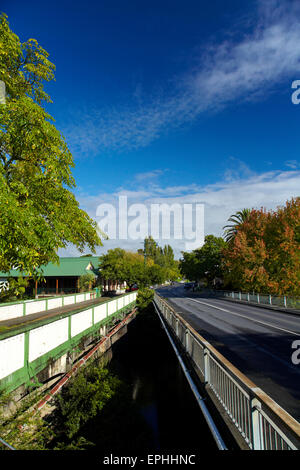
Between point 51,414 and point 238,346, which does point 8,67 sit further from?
point 238,346

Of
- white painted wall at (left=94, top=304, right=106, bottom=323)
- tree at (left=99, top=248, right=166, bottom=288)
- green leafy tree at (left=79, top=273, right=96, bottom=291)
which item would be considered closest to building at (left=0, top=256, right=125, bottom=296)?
green leafy tree at (left=79, top=273, right=96, bottom=291)

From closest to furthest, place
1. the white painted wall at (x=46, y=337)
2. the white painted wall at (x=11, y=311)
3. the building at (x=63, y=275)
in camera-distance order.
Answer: the white painted wall at (x=46, y=337) → the white painted wall at (x=11, y=311) → the building at (x=63, y=275)

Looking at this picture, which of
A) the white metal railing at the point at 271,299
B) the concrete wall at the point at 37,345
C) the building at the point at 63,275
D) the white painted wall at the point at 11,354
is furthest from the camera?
the building at the point at 63,275

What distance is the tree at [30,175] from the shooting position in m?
7.79

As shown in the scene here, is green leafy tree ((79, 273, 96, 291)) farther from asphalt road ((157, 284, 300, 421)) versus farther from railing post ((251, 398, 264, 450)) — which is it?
railing post ((251, 398, 264, 450))

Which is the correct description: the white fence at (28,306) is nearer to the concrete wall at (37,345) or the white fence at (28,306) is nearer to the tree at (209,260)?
the concrete wall at (37,345)

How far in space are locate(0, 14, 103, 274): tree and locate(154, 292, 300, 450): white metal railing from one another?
19.9 feet

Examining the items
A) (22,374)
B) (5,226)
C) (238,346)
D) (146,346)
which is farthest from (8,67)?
(146,346)

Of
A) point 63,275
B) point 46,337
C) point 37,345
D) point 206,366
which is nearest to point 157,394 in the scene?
point 46,337

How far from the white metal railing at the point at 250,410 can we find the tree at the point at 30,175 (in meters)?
6.06

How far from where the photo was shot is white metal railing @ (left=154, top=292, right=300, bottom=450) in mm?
2701

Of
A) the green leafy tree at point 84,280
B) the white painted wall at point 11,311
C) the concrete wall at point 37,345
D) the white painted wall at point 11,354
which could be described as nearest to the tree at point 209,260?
the green leafy tree at point 84,280
